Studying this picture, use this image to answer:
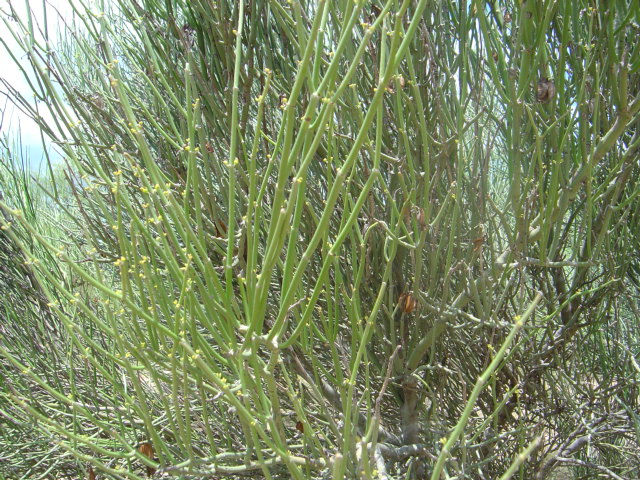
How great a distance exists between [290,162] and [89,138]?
163 cm

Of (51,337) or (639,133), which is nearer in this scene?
(639,133)

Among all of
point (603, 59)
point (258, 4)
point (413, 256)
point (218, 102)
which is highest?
point (258, 4)

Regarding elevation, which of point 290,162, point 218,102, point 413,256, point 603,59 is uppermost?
point 603,59

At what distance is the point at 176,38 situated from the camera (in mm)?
2051

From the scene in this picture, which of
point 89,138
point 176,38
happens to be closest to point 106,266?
point 89,138

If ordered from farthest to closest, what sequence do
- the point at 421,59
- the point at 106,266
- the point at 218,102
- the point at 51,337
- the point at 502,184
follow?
the point at 502,184, the point at 106,266, the point at 51,337, the point at 218,102, the point at 421,59

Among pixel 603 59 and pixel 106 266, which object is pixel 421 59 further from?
pixel 106 266

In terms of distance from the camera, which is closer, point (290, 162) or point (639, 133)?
point (290, 162)

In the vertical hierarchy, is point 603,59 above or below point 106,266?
above

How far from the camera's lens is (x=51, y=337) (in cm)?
242

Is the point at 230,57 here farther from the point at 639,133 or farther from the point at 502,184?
the point at 502,184

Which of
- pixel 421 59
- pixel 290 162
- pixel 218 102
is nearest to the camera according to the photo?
pixel 290 162

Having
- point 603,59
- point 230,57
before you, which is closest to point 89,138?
point 230,57

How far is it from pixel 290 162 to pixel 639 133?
1235 millimetres
